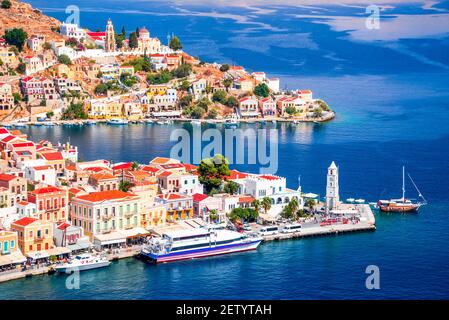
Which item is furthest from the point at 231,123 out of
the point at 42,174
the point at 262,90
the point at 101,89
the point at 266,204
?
the point at 42,174

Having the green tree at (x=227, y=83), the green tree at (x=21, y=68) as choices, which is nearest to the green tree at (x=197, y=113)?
the green tree at (x=227, y=83)

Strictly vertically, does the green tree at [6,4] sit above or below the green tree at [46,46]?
above

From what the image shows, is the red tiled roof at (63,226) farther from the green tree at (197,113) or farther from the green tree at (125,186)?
the green tree at (197,113)

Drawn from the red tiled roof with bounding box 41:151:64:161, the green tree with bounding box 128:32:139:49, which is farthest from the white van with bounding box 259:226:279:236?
the green tree with bounding box 128:32:139:49

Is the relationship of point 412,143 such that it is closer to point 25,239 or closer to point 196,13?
point 25,239

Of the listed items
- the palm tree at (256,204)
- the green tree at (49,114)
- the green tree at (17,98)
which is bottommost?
the palm tree at (256,204)

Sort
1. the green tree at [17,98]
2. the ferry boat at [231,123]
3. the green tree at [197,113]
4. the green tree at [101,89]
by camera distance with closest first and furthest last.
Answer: the green tree at [17,98], the ferry boat at [231,123], the green tree at [197,113], the green tree at [101,89]

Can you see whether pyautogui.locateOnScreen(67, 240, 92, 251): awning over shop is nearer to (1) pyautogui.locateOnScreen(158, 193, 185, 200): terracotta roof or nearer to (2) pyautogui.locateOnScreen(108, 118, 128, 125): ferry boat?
(1) pyautogui.locateOnScreen(158, 193, 185, 200): terracotta roof

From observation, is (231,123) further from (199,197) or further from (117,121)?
(199,197)
